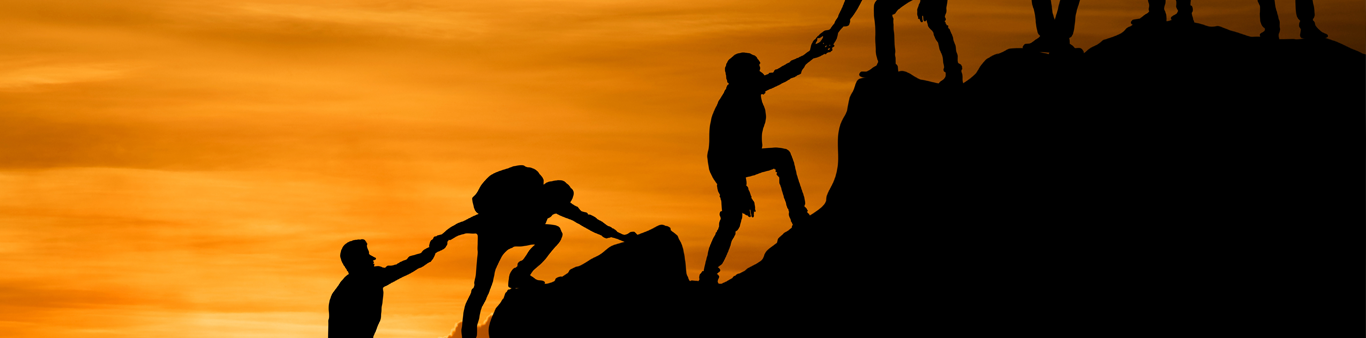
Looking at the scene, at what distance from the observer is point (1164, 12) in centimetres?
1730

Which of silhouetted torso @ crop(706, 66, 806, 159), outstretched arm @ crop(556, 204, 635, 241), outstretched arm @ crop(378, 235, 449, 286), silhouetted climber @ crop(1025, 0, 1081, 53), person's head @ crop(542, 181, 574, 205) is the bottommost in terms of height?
outstretched arm @ crop(378, 235, 449, 286)

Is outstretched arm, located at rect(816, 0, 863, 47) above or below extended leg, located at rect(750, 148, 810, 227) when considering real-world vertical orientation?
above

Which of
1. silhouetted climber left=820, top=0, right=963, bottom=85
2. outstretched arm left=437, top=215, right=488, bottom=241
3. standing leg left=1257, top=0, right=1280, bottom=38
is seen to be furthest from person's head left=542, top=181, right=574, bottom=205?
standing leg left=1257, top=0, right=1280, bottom=38

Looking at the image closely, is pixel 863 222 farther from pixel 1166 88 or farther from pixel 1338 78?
pixel 1338 78

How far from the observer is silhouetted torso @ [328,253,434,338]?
52.9ft

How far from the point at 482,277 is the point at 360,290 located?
148 centimetres

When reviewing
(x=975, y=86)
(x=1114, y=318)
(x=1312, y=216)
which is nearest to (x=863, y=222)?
(x=975, y=86)

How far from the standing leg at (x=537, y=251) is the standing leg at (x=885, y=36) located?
15.2 ft

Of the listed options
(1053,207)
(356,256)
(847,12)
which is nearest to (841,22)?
(847,12)

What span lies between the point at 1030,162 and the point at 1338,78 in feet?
12.5

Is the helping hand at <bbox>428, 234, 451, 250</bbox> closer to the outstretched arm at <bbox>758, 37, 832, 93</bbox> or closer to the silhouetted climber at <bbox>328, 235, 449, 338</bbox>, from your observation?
the silhouetted climber at <bbox>328, 235, 449, 338</bbox>

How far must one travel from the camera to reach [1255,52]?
1650 cm

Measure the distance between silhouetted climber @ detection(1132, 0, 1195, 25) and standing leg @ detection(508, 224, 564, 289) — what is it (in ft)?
26.7

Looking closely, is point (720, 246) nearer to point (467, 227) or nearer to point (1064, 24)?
point (467, 227)
